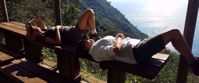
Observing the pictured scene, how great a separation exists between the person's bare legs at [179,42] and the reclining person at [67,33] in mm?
1309

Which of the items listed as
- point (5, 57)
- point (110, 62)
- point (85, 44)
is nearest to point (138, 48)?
point (110, 62)

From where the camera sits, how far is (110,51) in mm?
3385

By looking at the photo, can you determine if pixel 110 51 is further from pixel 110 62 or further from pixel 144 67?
pixel 144 67

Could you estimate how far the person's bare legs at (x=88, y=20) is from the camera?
4199 millimetres

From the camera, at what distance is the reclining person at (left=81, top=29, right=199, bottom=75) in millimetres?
3037

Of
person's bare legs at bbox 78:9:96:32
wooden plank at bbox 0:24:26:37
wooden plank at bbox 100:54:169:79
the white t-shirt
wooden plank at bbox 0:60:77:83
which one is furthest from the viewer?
wooden plank at bbox 0:24:26:37

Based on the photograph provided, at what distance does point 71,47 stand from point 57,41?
32 cm

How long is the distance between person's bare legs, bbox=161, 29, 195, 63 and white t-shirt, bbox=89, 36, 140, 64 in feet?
1.42

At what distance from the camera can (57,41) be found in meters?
4.25

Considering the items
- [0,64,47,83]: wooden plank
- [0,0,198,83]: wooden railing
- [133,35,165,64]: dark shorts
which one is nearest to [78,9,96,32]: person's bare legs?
[0,0,198,83]: wooden railing

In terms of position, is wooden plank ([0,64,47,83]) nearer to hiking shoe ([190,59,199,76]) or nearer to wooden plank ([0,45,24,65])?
wooden plank ([0,45,24,65])

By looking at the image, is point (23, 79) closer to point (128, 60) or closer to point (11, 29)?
point (128, 60)

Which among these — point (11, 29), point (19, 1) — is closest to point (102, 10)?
→ point (19, 1)

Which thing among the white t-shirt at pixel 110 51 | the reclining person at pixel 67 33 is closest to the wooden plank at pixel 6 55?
the reclining person at pixel 67 33
